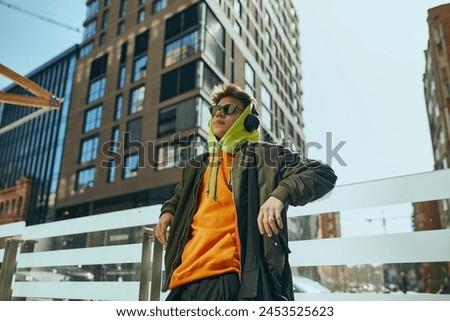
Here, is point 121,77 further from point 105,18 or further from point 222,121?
point 222,121

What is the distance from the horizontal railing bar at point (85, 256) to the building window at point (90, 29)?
57.0 feet

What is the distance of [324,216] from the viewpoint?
6.57 feet

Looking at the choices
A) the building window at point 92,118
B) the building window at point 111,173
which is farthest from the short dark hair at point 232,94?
the building window at point 92,118

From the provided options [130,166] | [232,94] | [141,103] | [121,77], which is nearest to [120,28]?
[121,77]

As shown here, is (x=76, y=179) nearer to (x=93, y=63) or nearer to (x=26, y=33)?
(x=93, y=63)

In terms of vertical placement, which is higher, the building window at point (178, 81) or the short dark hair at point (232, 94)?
the building window at point (178, 81)

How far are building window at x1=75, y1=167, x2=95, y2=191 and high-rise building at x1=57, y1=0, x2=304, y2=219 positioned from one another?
53mm

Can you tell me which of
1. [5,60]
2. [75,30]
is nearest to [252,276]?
[5,60]

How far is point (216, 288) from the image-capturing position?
1230 millimetres

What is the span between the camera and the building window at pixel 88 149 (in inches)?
697

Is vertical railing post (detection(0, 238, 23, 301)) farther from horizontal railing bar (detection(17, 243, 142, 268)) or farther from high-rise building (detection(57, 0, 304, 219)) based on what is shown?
high-rise building (detection(57, 0, 304, 219))

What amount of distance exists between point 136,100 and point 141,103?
0.43m

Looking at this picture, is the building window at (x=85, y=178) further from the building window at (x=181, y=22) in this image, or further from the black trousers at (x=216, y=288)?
the black trousers at (x=216, y=288)
